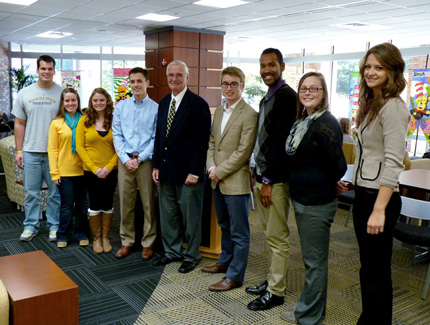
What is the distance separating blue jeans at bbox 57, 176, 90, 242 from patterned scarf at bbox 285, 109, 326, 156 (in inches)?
92.5

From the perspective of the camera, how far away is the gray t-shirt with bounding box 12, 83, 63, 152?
4.03 metres

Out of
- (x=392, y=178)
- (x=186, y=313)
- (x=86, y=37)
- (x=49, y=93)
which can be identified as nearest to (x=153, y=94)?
(x=86, y=37)

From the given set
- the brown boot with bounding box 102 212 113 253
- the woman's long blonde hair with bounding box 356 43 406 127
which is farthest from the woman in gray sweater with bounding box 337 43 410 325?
the brown boot with bounding box 102 212 113 253

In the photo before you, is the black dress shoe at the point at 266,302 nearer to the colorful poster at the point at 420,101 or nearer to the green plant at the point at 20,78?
the colorful poster at the point at 420,101

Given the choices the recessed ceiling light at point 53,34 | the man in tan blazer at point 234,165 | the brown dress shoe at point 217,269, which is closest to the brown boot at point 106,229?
the brown dress shoe at point 217,269

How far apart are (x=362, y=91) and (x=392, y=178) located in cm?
50

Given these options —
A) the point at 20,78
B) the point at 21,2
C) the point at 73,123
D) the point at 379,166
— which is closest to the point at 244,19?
the point at 21,2

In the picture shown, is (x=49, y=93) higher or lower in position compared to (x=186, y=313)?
higher

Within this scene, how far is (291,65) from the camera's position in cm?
1480

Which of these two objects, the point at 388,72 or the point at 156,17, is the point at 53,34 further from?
the point at 388,72

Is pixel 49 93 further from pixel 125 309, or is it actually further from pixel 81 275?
pixel 125 309

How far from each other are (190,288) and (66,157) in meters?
1.78

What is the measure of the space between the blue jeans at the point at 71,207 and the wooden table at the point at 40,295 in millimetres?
1466

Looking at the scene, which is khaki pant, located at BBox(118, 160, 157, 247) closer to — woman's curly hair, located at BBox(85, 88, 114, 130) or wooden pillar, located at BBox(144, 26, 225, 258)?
woman's curly hair, located at BBox(85, 88, 114, 130)
